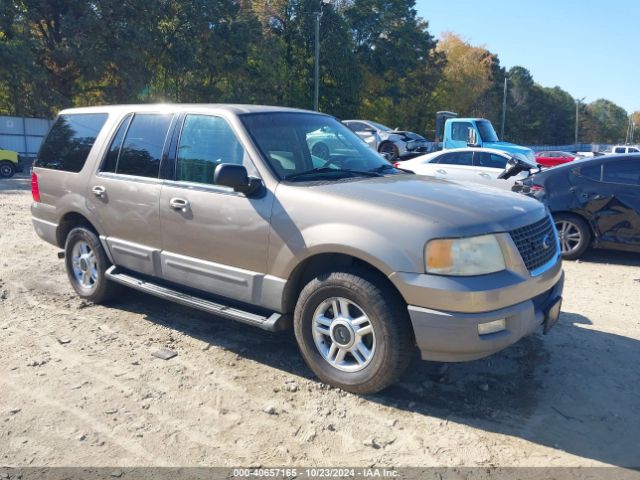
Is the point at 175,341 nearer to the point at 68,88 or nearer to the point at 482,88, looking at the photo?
the point at 68,88

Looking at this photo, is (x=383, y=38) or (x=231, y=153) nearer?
(x=231, y=153)

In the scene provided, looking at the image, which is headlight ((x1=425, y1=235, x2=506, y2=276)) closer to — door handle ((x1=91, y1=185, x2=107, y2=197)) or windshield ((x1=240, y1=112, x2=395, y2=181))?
windshield ((x1=240, y1=112, x2=395, y2=181))

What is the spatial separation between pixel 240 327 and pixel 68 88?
3101cm

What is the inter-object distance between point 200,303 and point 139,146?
161cm

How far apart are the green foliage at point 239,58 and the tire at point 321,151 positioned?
88.0 ft

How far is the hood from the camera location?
3418 mm

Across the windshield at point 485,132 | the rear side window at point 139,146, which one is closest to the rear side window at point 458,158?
the windshield at point 485,132

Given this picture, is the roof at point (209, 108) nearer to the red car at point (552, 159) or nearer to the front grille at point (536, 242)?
the front grille at point (536, 242)

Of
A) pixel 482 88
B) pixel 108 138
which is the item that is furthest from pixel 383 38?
pixel 108 138

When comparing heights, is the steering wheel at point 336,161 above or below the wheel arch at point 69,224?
above

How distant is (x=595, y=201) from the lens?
764 centimetres

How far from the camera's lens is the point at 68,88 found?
31.4 meters

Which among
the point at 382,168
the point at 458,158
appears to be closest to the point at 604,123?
the point at 458,158

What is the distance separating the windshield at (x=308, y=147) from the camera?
4.26 metres
